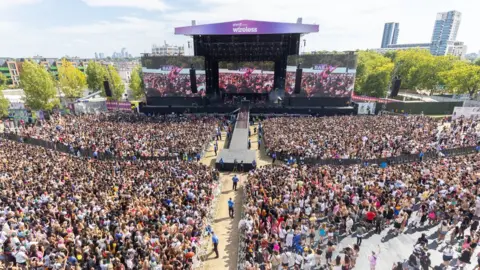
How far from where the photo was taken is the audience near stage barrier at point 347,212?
8484 mm

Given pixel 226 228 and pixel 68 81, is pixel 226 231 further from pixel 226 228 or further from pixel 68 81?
pixel 68 81

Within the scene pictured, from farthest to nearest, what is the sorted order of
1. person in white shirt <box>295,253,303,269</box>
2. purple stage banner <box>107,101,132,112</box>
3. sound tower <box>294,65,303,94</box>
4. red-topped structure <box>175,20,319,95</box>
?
purple stage banner <box>107,101,132,112</box> → sound tower <box>294,65,303,94</box> → red-topped structure <box>175,20,319,95</box> → person in white shirt <box>295,253,303,269</box>

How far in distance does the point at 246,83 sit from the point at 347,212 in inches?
1106

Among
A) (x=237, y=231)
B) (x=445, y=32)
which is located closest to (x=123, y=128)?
(x=237, y=231)

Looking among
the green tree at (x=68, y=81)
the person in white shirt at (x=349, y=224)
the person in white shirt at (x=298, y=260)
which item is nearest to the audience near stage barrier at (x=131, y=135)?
the person in white shirt at (x=349, y=224)

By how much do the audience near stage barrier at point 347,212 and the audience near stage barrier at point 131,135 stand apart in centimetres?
804

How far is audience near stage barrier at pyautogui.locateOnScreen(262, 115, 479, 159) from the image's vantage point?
18203 millimetres

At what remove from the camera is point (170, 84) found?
109 feet

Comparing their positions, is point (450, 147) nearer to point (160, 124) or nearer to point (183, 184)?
point (183, 184)

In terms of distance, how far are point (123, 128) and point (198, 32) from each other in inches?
592

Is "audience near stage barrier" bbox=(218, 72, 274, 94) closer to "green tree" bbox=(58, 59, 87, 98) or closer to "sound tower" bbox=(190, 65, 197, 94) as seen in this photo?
"sound tower" bbox=(190, 65, 197, 94)

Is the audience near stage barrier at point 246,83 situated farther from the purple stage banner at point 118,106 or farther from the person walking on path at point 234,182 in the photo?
the person walking on path at point 234,182

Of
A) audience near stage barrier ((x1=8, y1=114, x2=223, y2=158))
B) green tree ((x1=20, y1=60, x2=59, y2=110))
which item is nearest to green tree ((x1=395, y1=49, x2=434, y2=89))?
audience near stage barrier ((x1=8, y1=114, x2=223, y2=158))

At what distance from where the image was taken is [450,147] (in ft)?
62.7
